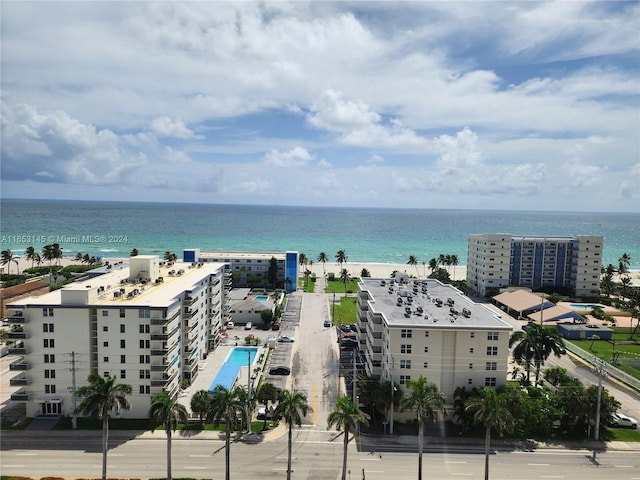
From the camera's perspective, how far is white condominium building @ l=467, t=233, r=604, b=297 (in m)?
112

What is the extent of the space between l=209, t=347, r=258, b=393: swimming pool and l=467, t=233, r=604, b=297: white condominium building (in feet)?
233

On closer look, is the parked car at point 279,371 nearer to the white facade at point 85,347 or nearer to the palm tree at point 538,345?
the white facade at point 85,347

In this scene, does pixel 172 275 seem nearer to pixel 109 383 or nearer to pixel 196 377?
pixel 196 377

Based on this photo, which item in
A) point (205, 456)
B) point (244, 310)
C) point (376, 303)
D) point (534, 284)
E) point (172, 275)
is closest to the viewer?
point (205, 456)

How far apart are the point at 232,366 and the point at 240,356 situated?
4696mm

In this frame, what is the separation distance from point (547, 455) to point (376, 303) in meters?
23.6

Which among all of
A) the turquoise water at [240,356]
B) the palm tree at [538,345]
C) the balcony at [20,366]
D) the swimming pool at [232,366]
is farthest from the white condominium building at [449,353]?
the balcony at [20,366]

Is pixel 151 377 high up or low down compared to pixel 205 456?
up

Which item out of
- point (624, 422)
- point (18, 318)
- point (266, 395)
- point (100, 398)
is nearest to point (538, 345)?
point (624, 422)

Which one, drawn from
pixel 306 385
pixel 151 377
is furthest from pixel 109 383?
pixel 306 385

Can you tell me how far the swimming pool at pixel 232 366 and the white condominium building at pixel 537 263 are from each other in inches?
2800

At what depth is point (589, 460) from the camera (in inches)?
1608

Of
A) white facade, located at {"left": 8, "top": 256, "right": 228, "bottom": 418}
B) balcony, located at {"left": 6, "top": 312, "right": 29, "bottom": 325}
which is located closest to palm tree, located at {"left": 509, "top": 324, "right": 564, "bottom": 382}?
white facade, located at {"left": 8, "top": 256, "right": 228, "bottom": 418}

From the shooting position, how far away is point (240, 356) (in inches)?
2559
